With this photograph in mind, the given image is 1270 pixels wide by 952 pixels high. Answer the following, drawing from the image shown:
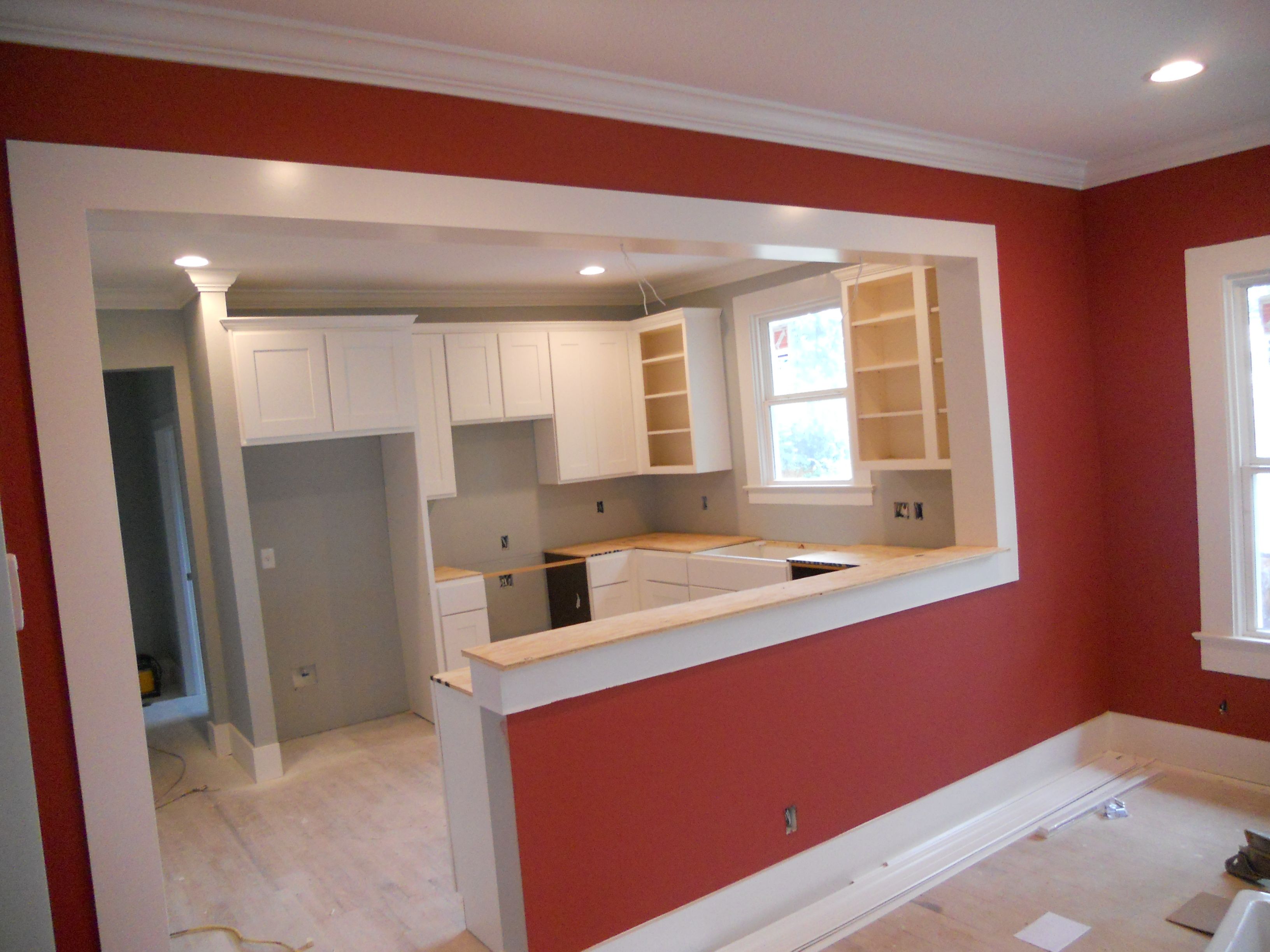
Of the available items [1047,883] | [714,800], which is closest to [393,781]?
[714,800]

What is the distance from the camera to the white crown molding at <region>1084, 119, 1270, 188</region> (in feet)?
11.5

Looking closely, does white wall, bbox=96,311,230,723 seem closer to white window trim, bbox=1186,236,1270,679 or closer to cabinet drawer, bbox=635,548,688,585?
cabinet drawer, bbox=635,548,688,585

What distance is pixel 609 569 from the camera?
5.67m

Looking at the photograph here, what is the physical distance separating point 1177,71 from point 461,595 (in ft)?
13.6

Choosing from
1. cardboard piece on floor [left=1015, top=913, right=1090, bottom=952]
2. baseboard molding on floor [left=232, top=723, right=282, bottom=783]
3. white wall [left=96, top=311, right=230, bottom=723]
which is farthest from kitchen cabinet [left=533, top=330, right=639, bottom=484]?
cardboard piece on floor [left=1015, top=913, right=1090, bottom=952]

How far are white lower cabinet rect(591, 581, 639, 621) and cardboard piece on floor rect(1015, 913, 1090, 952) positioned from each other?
3.15 metres

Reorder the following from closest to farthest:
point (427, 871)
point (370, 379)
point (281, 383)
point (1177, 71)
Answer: point (1177, 71), point (427, 871), point (281, 383), point (370, 379)

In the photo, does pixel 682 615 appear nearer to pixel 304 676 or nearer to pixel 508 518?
pixel 508 518

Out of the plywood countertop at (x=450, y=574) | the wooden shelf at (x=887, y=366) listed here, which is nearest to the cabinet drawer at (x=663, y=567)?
the plywood countertop at (x=450, y=574)

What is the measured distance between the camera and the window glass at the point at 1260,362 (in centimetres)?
362

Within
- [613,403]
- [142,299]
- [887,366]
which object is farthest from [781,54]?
[142,299]

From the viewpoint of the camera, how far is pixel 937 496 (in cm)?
441

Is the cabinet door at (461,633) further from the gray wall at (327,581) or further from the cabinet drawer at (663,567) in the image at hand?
the cabinet drawer at (663,567)

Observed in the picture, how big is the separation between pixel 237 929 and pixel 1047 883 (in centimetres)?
289
